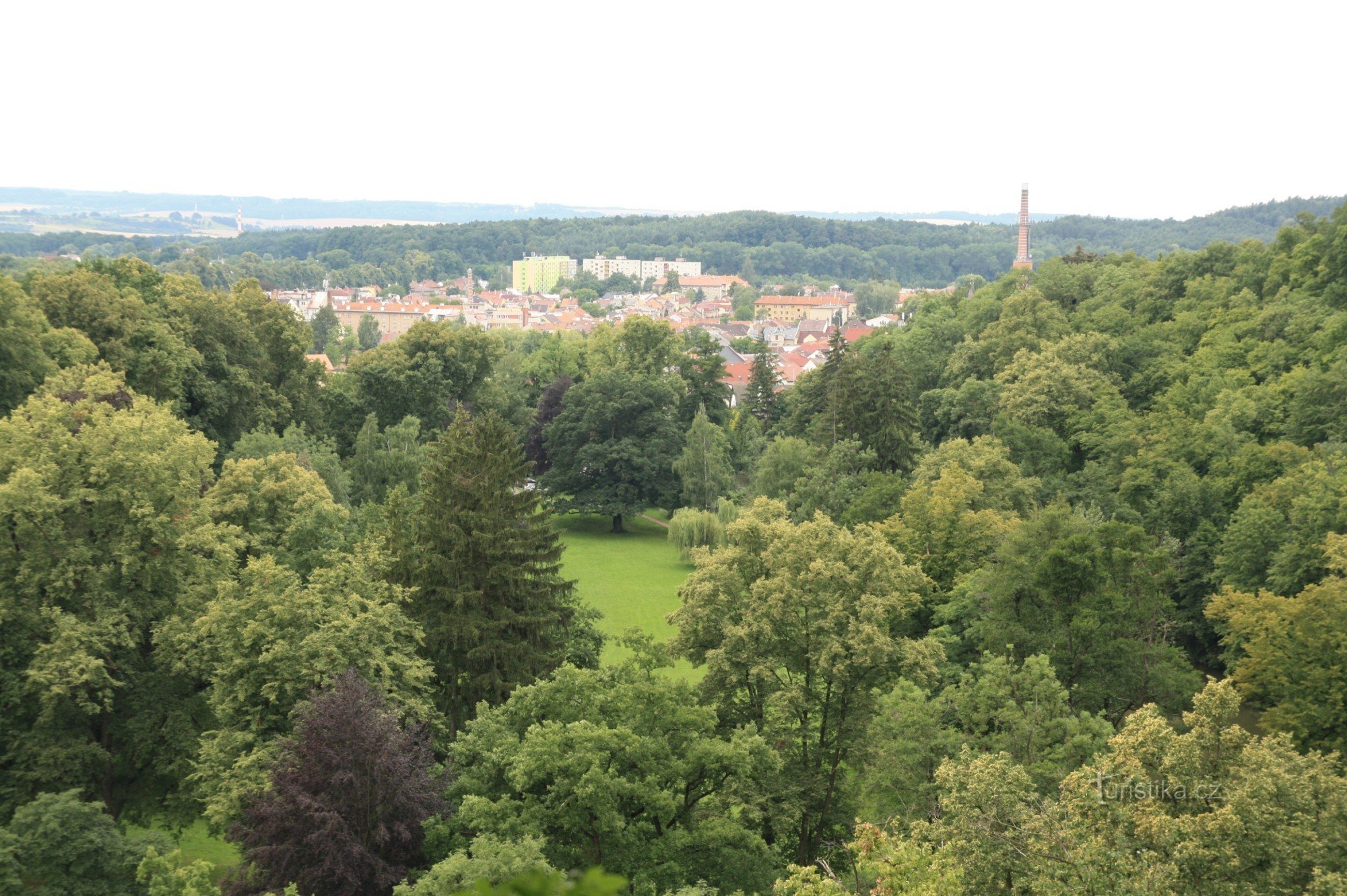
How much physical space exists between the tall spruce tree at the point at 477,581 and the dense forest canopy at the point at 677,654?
0.10m

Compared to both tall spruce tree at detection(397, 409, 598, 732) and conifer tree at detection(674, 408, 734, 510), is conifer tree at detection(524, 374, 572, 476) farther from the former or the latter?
tall spruce tree at detection(397, 409, 598, 732)

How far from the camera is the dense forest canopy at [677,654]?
1351cm

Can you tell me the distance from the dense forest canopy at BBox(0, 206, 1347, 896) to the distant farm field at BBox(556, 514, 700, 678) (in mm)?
2389

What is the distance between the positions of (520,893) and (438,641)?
21.2m

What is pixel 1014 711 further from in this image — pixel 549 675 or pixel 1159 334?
pixel 1159 334

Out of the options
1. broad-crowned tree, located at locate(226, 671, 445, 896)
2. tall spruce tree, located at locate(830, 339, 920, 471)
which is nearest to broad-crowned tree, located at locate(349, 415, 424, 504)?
tall spruce tree, located at locate(830, 339, 920, 471)

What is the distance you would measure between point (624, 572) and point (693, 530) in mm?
3538

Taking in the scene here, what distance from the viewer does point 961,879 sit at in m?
12.3

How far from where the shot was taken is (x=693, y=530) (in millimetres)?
44844

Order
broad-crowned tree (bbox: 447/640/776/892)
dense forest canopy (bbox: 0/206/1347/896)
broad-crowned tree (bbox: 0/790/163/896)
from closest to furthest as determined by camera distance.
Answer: dense forest canopy (bbox: 0/206/1347/896) → broad-crowned tree (bbox: 0/790/163/896) → broad-crowned tree (bbox: 447/640/776/892)

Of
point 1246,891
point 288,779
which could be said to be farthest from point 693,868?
point 1246,891

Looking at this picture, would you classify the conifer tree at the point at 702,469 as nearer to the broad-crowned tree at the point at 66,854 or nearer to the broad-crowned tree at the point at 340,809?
the broad-crowned tree at the point at 340,809

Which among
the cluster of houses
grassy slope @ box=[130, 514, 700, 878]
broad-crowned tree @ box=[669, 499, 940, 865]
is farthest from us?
the cluster of houses

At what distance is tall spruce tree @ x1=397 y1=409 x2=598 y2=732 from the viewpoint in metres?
22.8
